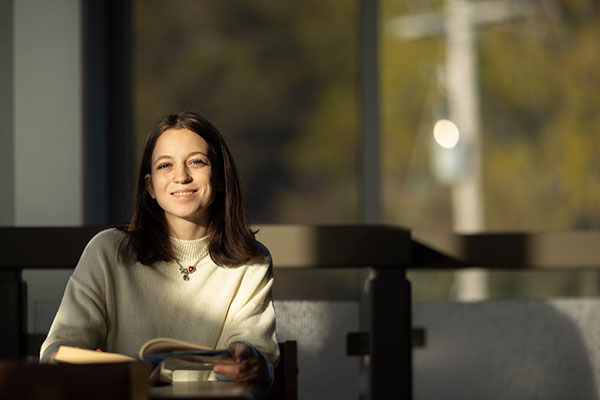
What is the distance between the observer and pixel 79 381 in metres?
0.96

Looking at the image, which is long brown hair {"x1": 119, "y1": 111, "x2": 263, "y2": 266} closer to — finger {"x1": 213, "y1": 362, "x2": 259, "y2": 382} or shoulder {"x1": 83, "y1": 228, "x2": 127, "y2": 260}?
shoulder {"x1": 83, "y1": 228, "x2": 127, "y2": 260}

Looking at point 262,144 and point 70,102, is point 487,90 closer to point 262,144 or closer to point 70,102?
point 262,144

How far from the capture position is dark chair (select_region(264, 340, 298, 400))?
5.45 ft

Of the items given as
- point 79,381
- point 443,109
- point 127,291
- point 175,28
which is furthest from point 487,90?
point 79,381

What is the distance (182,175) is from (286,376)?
0.51 meters

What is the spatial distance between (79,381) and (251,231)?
31.6 inches

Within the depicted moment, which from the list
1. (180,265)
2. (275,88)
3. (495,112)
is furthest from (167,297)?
(495,112)

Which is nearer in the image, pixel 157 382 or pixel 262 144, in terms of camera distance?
pixel 157 382

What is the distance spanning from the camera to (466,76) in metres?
3.94

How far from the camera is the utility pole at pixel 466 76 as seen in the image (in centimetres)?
387

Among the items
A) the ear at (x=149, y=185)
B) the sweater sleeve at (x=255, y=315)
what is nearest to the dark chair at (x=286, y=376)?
the sweater sleeve at (x=255, y=315)

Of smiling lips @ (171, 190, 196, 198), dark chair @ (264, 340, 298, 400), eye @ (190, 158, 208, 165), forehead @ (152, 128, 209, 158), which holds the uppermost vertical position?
forehead @ (152, 128, 209, 158)

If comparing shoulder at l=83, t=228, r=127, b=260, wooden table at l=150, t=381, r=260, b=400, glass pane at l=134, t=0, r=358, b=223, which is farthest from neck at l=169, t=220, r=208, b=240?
glass pane at l=134, t=0, r=358, b=223

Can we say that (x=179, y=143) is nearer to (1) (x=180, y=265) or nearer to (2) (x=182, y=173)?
(2) (x=182, y=173)
